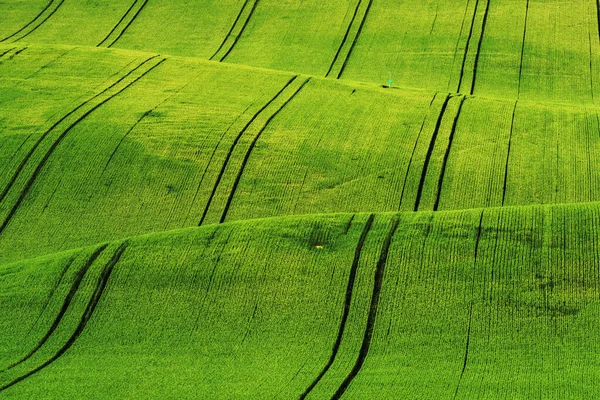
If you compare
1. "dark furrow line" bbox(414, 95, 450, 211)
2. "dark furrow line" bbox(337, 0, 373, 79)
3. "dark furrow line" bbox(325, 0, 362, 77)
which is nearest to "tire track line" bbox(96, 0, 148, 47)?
"dark furrow line" bbox(325, 0, 362, 77)

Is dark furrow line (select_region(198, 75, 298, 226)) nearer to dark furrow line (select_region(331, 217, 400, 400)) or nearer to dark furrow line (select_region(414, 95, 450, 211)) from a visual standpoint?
dark furrow line (select_region(414, 95, 450, 211))

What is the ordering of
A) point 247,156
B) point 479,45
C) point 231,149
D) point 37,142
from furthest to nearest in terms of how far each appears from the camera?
point 479,45 → point 37,142 → point 231,149 → point 247,156

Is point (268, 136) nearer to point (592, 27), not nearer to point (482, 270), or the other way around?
point (482, 270)

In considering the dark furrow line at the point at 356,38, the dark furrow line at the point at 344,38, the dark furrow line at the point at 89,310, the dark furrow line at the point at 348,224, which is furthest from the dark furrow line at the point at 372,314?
the dark furrow line at the point at 344,38

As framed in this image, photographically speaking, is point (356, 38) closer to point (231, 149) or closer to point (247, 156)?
point (231, 149)

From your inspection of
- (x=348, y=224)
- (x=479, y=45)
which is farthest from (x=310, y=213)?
(x=479, y=45)

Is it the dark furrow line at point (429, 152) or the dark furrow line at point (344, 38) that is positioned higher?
the dark furrow line at point (429, 152)

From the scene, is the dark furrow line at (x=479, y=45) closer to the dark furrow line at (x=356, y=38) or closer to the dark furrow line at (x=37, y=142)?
the dark furrow line at (x=356, y=38)
